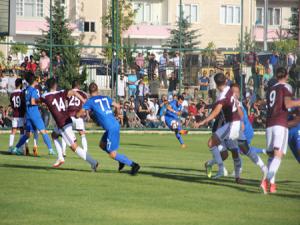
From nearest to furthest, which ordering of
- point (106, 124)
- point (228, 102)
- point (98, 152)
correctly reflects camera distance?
1. point (228, 102)
2. point (106, 124)
3. point (98, 152)

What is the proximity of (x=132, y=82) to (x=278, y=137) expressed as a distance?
21775 mm

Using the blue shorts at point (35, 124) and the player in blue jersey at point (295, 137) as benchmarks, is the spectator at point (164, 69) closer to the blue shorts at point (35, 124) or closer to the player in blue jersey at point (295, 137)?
the blue shorts at point (35, 124)

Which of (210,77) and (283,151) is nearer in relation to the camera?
(283,151)

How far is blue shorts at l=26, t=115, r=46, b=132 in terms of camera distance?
2336 cm

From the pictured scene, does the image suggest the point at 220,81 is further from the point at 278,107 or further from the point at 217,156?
the point at 217,156

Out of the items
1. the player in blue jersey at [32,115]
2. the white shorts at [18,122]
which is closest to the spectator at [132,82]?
the white shorts at [18,122]

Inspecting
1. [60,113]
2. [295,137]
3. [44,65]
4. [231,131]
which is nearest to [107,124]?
[60,113]

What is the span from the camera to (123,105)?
36094mm

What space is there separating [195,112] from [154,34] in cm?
3425

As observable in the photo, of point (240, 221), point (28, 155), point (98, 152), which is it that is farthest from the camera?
point (98, 152)

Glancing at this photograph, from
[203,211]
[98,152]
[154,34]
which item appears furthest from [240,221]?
[154,34]

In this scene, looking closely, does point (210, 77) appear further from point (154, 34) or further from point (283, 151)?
point (154, 34)

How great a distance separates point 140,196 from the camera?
1460 cm

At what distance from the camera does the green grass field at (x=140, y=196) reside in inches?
487
